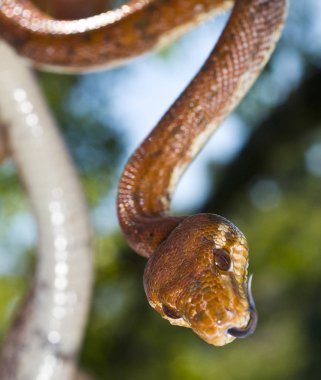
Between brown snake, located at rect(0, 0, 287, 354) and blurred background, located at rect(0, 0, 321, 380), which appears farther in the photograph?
blurred background, located at rect(0, 0, 321, 380)

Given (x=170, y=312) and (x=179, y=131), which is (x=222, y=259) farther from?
(x=179, y=131)

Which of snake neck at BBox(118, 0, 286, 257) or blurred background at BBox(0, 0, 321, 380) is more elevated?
snake neck at BBox(118, 0, 286, 257)

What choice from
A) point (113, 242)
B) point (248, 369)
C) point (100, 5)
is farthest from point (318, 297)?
point (100, 5)

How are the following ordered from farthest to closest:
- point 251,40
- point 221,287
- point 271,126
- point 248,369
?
point 248,369 < point 271,126 < point 251,40 < point 221,287

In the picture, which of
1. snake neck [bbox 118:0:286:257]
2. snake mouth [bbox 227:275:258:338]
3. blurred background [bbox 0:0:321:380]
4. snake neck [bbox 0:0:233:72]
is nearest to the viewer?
snake mouth [bbox 227:275:258:338]

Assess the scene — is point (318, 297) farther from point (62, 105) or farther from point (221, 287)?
point (221, 287)

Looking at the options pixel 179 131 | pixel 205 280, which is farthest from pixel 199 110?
pixel 205 280


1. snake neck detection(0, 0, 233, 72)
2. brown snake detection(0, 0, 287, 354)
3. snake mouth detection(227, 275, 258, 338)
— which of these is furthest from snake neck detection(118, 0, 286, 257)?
snake mouth detection(227, 275, 258, 338)

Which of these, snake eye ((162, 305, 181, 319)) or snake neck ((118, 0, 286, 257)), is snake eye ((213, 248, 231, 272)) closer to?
snake eye ((162, 305, 181, 319))
